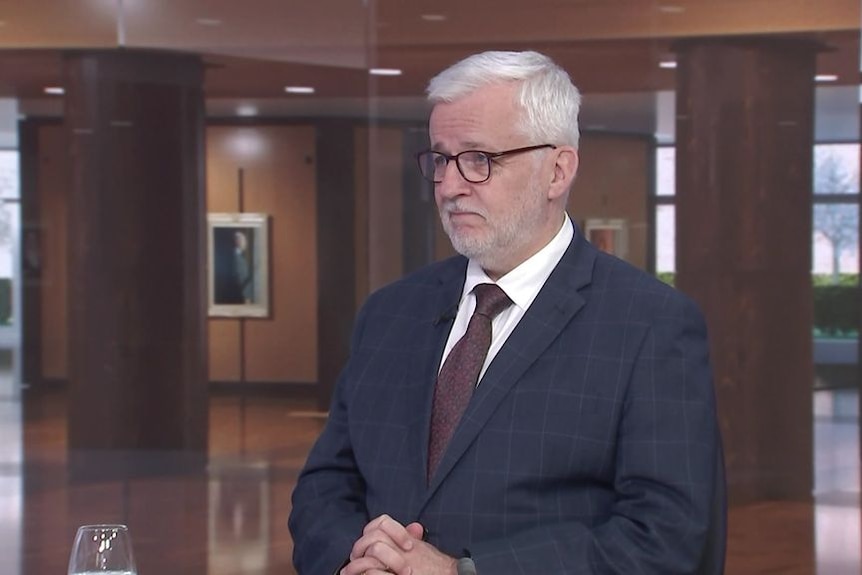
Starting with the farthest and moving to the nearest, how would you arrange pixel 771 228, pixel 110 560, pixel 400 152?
pixel 400 152 → pixel 771 228 → pixel 110 560

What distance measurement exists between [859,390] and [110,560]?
615 cm

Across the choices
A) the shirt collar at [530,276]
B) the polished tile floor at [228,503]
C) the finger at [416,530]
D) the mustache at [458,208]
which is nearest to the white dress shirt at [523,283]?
the shirt collar at [530,276]

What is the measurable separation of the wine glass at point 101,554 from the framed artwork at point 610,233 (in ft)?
19.5

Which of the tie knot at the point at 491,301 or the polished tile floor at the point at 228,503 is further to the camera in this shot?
the polished tile floor at the point at 228,503

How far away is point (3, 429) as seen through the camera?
910 centimetres

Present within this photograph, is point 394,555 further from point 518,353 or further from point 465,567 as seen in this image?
point 518,353

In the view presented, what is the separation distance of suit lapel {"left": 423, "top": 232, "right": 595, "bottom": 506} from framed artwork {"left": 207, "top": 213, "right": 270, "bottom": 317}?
6.42 m

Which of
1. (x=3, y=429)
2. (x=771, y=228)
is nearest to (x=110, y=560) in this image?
(x=771, y=228)

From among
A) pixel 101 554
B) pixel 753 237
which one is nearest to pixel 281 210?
pixel 753 237

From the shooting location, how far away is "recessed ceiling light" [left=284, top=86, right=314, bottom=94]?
8.56 meters

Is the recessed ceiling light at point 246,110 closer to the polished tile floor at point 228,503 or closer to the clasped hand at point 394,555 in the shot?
the polished tile floor at point 228,503

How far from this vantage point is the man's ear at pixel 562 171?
2.42 m

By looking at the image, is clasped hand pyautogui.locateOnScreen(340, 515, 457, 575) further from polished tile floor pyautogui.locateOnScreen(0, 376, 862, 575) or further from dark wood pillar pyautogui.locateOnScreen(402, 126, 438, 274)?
dark wood pillar pyautogui.locateOnScreen(402, 126, 438, 274)

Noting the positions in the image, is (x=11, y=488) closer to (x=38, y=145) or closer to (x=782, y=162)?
(x=38, y=145)
